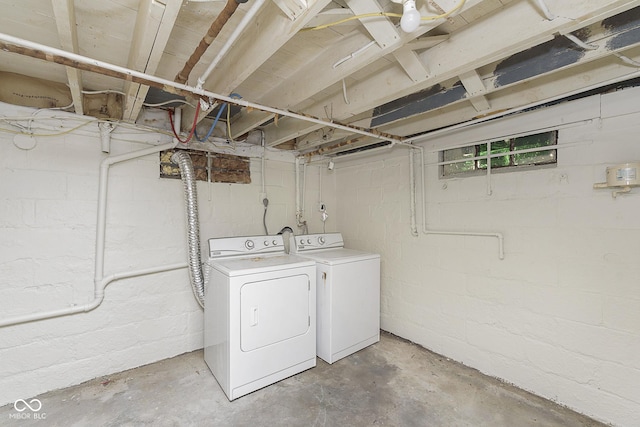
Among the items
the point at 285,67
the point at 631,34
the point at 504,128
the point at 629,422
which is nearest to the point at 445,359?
the point at 629,422

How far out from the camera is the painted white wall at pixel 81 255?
6.37 feet

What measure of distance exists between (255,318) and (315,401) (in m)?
0.69

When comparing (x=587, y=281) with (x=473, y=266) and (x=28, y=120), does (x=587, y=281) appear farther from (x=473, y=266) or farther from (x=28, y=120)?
(x=28, y=120)

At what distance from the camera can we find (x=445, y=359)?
2516 mm

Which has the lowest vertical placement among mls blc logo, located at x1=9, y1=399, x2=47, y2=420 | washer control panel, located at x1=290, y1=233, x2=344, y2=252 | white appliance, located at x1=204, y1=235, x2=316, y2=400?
mls blc logo, located at x1=9, y1=399, x2=47, y2=420

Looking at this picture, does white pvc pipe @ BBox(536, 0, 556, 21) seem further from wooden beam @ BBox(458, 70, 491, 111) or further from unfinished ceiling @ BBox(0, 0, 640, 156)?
wooden beam @ BBox(458, 70, 491, 111)

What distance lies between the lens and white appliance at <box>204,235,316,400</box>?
200cm

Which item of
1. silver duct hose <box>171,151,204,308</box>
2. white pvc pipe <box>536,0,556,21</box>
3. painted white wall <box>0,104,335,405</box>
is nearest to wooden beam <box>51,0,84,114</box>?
painted white wall <box>0,104,335,405</box>

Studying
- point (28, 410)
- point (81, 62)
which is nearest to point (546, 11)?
point (81, 62)

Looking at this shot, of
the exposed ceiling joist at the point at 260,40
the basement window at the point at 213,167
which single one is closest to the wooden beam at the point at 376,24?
the exposed ceiling joist at the point at 260,40

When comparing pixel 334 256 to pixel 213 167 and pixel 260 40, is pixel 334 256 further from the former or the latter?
pixel 260 40

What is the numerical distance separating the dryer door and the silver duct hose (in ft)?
2.09

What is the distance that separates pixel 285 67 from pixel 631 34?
1.62 metres

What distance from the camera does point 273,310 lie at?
2.16 metres
